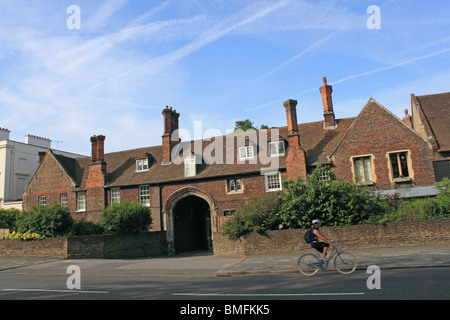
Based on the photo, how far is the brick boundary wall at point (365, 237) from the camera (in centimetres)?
1695

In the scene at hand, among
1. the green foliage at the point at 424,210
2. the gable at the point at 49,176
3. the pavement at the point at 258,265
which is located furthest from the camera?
the gable at the point at 49,176

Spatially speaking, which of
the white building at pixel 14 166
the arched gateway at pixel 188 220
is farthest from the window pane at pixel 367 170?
the white building at pixel 14 166

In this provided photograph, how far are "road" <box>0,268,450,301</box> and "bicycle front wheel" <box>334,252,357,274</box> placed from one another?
0.25m

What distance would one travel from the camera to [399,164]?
24.6 metres

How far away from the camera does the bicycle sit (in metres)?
11.2

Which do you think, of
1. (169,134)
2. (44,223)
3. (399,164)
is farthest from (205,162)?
(399,164)

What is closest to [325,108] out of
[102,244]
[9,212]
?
[102,244]

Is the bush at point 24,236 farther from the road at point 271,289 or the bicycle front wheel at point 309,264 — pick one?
the bicycle front wheel at point 309,264

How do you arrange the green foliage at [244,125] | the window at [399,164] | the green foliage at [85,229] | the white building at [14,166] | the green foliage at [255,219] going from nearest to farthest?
the green foliage at [255,219] → the green foliage at [85,229] → the window at [399,164] → the white building at [14,166] → the green foliage at [244,125]

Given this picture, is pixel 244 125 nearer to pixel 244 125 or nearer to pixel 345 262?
pixel 244 125

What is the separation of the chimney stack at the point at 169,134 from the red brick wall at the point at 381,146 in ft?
49.7

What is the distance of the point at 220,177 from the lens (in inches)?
1142

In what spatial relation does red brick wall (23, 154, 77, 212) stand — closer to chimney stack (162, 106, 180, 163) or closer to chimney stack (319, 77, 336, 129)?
chimney stack (162, 106, 180, 163)

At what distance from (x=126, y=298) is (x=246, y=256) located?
10.7 meters
